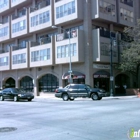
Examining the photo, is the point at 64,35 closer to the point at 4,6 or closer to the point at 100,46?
the point at 100,46

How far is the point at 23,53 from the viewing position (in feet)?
146

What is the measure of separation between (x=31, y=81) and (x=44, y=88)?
447 centimetres

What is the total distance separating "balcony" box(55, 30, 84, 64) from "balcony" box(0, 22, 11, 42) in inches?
624

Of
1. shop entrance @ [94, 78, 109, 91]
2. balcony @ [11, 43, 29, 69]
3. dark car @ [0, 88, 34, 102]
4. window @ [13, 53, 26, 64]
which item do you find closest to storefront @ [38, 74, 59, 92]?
balcony @ [11, 43, 29, 69]

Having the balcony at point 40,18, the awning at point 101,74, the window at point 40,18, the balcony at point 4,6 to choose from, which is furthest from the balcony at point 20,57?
the awning at point 101,74

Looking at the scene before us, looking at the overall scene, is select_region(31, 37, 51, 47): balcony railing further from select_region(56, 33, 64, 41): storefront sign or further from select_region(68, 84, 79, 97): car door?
select_region(68, 84, 79, 97): car door

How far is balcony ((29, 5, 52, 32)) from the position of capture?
40.2m

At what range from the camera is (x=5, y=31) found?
1984 inches

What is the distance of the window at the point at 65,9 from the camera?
36344mm

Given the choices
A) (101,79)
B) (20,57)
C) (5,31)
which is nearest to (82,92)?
(101,79)

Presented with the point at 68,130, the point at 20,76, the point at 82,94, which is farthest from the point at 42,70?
the point at 68,130

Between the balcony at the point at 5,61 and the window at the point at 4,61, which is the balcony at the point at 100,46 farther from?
Answer: the window at the point at 4,61

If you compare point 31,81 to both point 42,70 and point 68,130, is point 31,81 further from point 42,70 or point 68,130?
point 68,130

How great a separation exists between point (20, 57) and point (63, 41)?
40.1 feet
